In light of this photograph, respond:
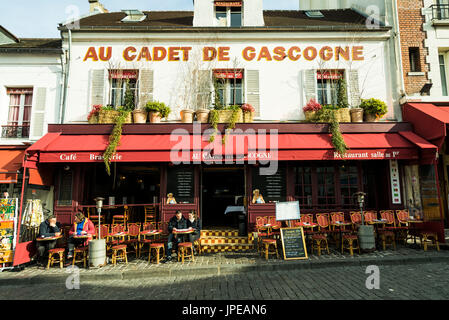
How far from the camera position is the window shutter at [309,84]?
926 cm

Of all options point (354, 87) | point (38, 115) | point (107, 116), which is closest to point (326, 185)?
point (354, 87)

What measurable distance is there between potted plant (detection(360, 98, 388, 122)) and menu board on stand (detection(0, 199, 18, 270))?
1088 cm

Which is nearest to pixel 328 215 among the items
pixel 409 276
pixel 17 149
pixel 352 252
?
pixel 352 252

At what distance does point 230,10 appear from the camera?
1016cm

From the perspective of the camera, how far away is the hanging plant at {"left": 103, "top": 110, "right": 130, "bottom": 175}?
7750 mm

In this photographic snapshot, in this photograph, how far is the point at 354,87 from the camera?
368 inches

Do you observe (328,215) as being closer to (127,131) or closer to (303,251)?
(303,251)

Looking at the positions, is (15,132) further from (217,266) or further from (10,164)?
(217,266)

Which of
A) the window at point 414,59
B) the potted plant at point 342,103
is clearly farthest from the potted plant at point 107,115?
the window at point 414,59

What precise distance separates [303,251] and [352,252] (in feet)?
4.81

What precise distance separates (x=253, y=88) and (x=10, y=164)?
8289 millimetres

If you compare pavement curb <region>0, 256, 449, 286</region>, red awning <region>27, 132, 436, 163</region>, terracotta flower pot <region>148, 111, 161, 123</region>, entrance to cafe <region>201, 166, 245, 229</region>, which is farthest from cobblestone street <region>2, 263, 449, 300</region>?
entrance to cafe <region>201, 166, 245, 229</region>

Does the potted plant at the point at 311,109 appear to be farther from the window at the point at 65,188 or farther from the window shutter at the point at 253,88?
the window at the point at 65,188

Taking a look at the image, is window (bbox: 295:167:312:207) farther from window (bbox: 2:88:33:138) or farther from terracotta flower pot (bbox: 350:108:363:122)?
window (bbox: 2:88:33:138)
